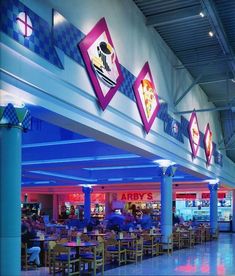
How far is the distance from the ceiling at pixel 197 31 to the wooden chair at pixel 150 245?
452cm

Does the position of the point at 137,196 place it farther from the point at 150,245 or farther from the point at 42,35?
the point at 42,35

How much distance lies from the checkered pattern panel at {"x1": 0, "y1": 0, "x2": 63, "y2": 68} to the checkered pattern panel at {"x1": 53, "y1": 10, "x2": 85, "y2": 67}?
0.23m

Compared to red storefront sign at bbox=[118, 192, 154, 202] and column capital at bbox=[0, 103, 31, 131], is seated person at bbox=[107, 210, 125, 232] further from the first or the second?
column capital at bbox=[0, 103, 31, 131]

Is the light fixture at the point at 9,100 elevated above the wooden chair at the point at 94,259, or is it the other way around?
the light fixture at the point at 9,100

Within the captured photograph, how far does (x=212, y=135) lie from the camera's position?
2114 cm

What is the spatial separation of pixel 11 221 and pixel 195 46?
9.23 m

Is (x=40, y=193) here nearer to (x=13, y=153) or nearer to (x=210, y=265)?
(x=210, y=265)

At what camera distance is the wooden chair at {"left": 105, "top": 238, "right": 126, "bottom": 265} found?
35.4 ft

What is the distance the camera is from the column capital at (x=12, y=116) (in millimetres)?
6316

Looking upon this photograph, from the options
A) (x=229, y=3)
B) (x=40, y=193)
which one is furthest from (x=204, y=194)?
(x=229, y=3)

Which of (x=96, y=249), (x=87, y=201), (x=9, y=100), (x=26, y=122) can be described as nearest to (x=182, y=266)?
(x=96, y=249)

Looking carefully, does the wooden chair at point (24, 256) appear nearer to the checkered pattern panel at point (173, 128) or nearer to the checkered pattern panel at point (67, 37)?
the checkered pattern panel at point (67, 37)

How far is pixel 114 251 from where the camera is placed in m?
11.1

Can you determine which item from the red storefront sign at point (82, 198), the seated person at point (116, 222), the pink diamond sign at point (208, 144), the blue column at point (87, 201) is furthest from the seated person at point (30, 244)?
the red storefront sign at point (82, 198)
